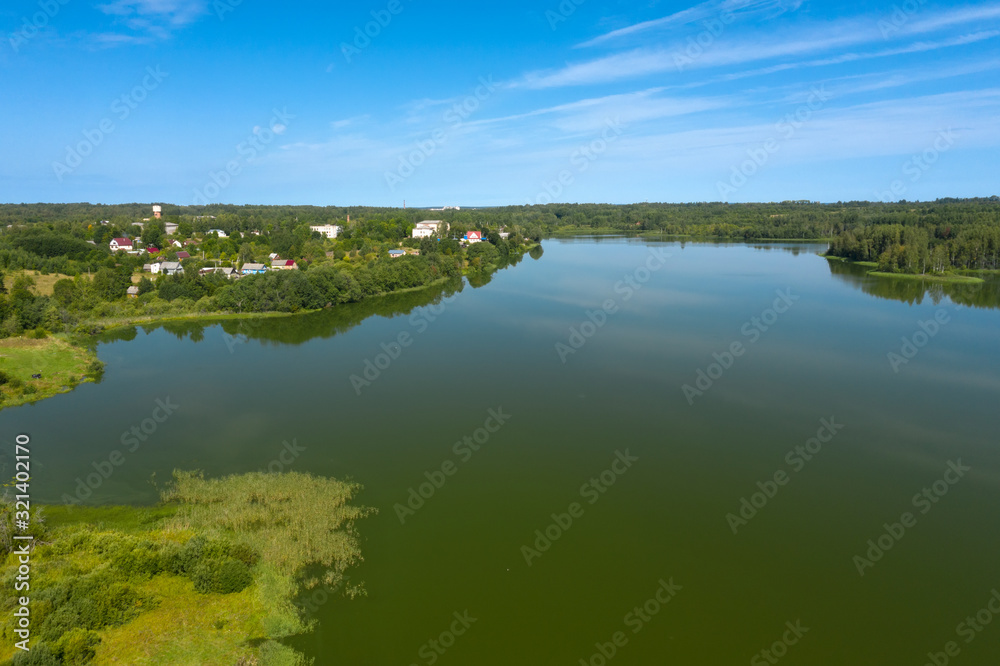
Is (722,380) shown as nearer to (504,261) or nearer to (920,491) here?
(920,491)

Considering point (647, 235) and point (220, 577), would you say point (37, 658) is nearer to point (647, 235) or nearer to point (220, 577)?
point (220, 577)

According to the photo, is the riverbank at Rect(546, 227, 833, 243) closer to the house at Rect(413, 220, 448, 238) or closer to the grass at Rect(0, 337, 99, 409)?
the house at Rect(413, 220, 448, 238)

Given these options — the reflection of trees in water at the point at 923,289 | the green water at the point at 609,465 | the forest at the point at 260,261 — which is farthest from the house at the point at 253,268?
the reflection of trees in water at the point at 923,289

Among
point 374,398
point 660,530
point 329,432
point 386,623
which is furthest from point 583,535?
point 374,398

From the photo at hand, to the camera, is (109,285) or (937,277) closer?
(109,285)

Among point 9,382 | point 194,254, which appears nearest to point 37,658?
point 9,382

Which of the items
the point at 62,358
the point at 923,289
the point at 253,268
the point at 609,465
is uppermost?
the point at 253,268

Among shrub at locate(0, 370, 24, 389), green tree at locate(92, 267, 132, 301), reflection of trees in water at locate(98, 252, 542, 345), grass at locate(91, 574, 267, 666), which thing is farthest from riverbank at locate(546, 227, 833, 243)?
grass at locate(91, 574, 267, 666)
